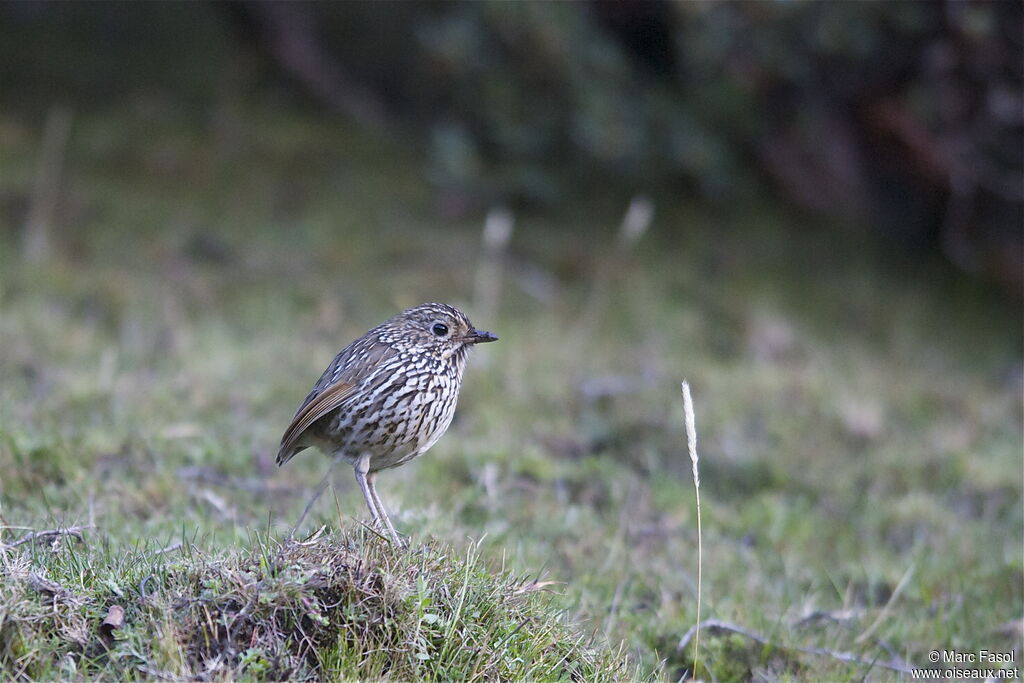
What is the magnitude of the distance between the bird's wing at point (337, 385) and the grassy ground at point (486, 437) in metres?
0.38

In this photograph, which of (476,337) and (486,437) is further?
(486,437)

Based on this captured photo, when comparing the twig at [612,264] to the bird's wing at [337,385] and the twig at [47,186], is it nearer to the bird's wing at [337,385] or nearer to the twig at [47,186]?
the bird's wing at [337,385]

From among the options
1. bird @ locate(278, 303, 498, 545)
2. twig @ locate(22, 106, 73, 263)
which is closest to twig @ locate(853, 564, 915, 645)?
bird @ locate(278, 303, 498, 545)

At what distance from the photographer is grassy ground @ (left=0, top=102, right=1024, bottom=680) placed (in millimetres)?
3445

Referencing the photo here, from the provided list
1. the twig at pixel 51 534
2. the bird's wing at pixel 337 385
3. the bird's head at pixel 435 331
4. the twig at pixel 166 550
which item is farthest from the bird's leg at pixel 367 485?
the twig at pixel 51 534

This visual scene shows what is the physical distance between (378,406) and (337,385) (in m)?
0.22

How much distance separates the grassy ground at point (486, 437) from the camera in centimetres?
345

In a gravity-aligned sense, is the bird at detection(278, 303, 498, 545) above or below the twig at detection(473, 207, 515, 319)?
above

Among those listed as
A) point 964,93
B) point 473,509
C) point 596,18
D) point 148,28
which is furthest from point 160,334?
Result: point 964,93

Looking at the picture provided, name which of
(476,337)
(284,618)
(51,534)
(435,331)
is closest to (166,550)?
(51,534)

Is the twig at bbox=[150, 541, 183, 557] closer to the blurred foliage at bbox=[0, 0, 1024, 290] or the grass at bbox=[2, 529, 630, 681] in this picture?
the grass at bbox=[2, 529, 630, 681]

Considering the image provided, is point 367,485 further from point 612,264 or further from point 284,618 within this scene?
point 612,264

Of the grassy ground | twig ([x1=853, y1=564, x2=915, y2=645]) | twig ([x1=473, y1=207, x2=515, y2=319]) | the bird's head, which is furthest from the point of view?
twig ([x1=473, y1=207, x2=515, y2=319])

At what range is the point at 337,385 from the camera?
15.5 feet
